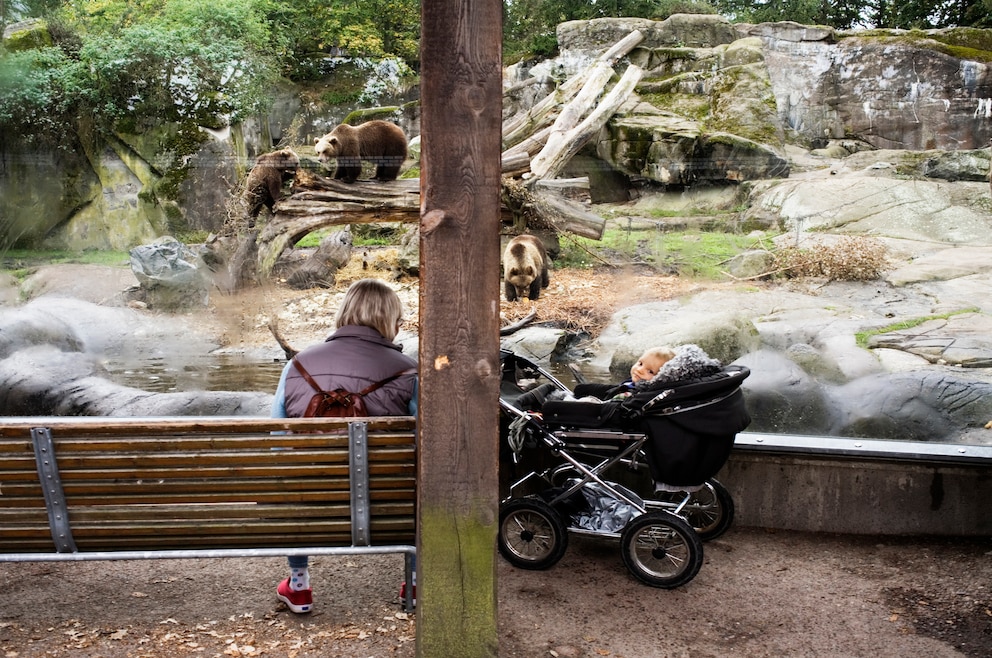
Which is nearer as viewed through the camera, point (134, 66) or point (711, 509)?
point (711, 509)

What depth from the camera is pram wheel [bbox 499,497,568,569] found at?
11.1 feet

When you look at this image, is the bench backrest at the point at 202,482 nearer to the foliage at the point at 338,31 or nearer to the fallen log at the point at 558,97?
the foliage at the point at 338,31

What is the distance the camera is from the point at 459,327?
226 centimetres

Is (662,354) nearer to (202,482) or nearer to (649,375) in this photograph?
(649,375)

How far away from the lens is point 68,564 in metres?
3.47

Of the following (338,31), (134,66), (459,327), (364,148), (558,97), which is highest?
(338,31)

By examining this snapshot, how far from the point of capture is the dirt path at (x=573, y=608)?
283 centimetres

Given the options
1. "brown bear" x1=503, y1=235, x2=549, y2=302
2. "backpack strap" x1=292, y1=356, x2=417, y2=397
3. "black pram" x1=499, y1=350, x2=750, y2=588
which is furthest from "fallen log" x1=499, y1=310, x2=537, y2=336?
"backpack strap" x1=292, y1=356, x2=417, y2=397

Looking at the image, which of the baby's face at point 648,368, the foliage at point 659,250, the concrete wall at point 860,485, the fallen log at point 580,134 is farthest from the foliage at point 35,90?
the concrete wall at point 860,485

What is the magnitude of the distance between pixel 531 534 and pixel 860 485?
1.63 meters

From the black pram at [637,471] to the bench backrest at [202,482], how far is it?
35.6 inches

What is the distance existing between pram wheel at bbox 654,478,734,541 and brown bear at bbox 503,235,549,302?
1530mm

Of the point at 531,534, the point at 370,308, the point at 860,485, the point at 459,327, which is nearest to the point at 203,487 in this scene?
the point at 370,308

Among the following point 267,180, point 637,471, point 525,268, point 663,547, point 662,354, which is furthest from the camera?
point 525,268
